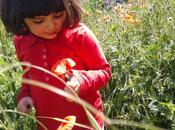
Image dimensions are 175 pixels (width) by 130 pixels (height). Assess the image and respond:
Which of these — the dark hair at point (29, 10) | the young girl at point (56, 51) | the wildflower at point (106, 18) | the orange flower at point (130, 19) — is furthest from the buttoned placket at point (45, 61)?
the wildflower at point (106, 18)

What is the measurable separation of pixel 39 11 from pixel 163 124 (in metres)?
0.91

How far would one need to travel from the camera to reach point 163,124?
2.33 metres

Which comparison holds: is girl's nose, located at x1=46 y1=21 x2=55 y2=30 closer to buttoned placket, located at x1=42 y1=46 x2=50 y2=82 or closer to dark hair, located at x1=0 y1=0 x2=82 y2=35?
dark hair, located at x1=0 y1=0 x2=82 y2=35

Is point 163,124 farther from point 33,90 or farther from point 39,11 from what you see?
point 39,11

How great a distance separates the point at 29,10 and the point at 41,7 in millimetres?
53

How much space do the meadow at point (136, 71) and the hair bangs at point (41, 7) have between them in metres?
0.39

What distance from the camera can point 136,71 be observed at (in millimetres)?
2414

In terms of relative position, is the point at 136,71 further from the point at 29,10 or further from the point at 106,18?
the point at 29,10

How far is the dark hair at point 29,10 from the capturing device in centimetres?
176

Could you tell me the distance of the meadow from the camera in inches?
89.7

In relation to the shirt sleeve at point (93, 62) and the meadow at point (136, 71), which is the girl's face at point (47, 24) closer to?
the shirt sleeve at point (93, 62)

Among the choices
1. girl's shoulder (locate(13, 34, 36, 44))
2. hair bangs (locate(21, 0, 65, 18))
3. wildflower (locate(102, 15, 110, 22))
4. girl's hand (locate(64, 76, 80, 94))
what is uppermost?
hair bangs (locate(21, 0, 65, 18))

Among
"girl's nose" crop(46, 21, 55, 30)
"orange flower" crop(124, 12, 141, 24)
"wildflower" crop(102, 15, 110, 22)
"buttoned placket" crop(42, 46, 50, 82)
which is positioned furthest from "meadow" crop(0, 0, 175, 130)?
"girl's nose" crop(46, 21, 55, 30)

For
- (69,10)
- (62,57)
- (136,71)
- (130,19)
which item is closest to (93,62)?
(62,57)
